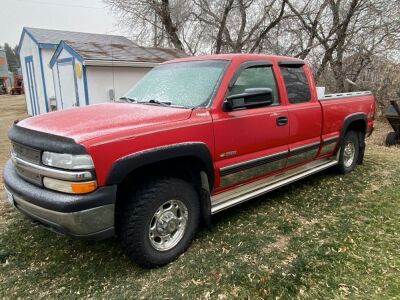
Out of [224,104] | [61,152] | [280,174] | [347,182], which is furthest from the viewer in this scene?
[347,182]

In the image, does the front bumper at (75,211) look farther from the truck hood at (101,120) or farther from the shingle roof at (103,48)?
the shingle roof at (103,48)

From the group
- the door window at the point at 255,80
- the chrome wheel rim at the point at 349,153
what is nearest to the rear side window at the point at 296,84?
the door window at the point at 255,80

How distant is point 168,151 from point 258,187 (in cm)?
154

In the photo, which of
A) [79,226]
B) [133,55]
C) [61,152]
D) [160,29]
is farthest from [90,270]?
[160,29]

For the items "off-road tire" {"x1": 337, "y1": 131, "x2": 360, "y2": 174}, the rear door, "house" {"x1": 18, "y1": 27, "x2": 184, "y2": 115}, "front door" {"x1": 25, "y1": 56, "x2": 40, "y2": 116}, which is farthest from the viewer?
"front door" {"x1": 25, "y1": 56, "x2": 40, "y2": 116}

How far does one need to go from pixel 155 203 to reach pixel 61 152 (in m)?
0.87

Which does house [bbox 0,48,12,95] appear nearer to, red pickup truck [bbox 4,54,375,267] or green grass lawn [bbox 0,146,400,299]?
green grass lawn [bbox 0,146,400,299]

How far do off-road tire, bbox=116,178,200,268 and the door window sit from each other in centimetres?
122

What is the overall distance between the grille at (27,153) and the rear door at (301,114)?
111 inches

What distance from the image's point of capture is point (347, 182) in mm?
5215

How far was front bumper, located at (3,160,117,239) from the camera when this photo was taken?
97.3 inches

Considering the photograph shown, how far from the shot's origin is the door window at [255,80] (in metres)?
A: 3.67

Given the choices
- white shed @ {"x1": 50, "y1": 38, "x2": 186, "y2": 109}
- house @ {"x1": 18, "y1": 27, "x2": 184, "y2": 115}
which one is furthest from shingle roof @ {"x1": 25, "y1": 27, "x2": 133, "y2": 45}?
white shed @ {"x1": 50, "y1": 38, "x2": 186, "y2": 109}

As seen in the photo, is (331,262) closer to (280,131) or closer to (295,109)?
(280,131)
